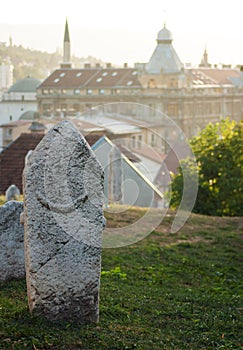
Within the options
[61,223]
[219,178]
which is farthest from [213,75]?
[61,223]

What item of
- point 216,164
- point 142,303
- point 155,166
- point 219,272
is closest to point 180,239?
point 219,272

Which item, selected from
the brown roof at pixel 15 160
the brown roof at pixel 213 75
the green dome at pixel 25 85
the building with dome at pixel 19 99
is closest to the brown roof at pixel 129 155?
the brown roof at pixel 15 160

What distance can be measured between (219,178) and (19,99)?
77.8 meters

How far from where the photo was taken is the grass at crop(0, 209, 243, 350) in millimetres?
5835

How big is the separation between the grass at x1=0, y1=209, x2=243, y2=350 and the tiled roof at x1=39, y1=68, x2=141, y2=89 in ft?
271

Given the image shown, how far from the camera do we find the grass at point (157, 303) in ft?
19.1

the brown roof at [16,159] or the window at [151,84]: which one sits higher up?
the window at [151,84]

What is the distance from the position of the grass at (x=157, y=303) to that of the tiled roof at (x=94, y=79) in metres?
82.7

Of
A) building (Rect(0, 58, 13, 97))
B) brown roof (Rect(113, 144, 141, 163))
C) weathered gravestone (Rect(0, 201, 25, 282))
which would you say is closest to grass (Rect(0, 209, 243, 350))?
weathered gravestone (Rect(0, 201, 25, 282))

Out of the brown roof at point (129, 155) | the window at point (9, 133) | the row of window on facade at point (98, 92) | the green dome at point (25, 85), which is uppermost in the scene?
the green dome at point (25, 85)

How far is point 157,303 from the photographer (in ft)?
25.3

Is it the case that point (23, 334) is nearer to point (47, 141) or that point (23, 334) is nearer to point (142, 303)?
point (47, 141)

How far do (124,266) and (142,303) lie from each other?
279 cm

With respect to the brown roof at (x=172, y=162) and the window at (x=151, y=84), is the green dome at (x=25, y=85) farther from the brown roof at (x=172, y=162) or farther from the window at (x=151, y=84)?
the brown roof at (x=172, y=162)
